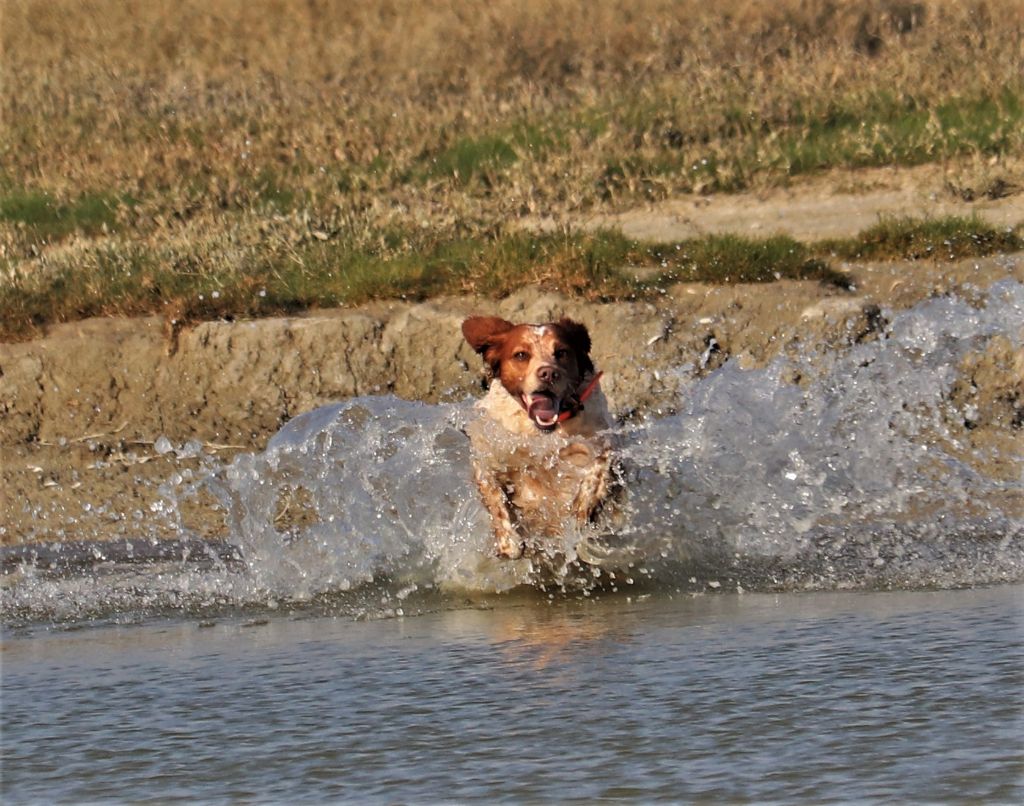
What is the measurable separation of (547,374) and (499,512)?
581 mm

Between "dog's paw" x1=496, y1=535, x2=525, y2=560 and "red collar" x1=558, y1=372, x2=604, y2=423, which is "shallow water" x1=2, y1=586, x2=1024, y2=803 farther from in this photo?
"red collar" x1=558, y1=372, x2=604, y2=423

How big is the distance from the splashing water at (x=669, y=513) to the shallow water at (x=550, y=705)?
519mm

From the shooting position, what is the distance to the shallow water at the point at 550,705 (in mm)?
4336

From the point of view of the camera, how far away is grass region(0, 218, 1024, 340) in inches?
407

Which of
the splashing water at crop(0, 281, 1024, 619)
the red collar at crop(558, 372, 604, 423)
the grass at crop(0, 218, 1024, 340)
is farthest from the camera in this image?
the grass at crop(0, 218, 1024, 340)

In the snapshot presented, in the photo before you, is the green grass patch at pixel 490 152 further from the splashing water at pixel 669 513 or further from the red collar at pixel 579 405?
the red collar at pixel 579 405

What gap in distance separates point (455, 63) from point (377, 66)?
0.89m

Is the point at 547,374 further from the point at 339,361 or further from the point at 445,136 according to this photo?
the point at 445,136

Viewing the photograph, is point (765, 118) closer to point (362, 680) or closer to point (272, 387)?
point (272, 387)

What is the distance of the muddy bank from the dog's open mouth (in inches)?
91.9

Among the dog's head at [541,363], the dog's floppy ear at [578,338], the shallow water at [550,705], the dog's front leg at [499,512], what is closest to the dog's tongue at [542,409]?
the dog's head at [541,363]

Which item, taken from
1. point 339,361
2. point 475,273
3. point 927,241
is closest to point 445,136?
point 475,273

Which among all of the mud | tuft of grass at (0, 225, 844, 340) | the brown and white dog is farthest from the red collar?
tuft of grass at (0, 225, 844, 340)

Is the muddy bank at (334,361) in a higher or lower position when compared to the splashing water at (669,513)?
higher
